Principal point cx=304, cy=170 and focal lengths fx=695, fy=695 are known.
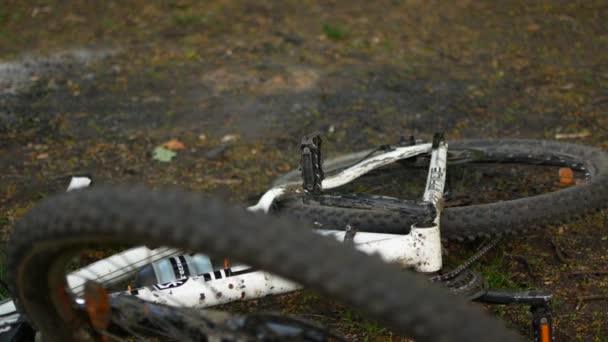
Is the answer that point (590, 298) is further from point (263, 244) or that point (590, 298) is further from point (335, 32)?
point (335, 32)

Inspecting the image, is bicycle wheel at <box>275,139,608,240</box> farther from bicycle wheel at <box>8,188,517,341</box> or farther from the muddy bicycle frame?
bicycle wheel at <box>8,188,517,341</box>

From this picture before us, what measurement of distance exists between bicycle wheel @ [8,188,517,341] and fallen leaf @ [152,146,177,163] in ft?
9.08

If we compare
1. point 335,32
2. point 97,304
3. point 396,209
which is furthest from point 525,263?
point 335,32

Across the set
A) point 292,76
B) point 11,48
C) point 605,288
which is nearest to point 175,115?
point 292,76

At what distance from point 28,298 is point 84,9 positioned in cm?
570

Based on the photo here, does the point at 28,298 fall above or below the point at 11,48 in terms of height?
above

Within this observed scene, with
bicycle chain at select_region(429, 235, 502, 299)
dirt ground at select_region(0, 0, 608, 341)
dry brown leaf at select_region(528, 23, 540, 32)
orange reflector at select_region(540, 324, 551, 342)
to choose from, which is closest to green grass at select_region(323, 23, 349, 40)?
dirt ground at select_region(0, 0, 608, 341)

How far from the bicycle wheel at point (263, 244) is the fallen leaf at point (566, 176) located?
2.40m

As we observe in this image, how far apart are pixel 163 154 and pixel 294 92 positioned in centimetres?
121

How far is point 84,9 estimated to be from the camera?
268 inches

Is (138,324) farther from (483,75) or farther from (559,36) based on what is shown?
(559,36)

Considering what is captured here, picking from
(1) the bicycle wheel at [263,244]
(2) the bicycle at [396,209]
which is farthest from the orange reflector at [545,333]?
(1) the bicycle wheel at [263,244]

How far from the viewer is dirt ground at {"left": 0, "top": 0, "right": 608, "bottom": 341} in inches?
124

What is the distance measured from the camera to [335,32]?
237 inches
